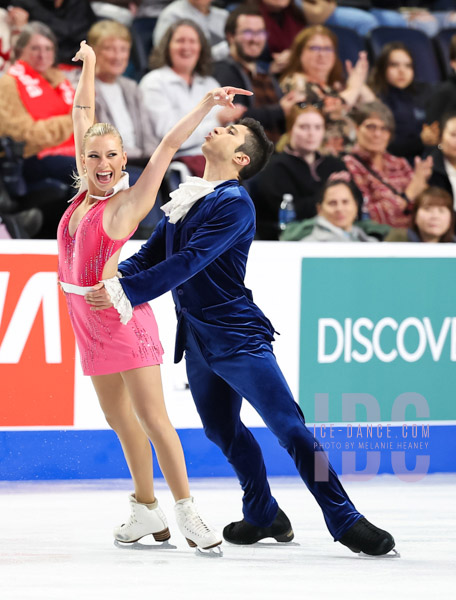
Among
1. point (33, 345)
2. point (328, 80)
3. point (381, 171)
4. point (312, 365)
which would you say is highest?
point (328, 80)

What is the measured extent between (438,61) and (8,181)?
3.09m

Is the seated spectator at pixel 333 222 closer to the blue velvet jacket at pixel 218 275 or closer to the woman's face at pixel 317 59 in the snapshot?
the woman's face at pixel 317 59

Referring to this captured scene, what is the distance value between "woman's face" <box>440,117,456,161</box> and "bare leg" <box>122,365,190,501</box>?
3560mm

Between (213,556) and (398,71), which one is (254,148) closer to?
(213,556)

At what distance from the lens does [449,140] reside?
6.47 metres

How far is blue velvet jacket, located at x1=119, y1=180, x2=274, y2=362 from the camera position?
11.0 ft

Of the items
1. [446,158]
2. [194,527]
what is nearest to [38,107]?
[446,158]

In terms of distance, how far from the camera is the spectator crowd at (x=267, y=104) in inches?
220

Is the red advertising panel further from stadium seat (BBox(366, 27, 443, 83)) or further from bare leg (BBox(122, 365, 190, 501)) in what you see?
stadium seat (BBox(366, 27, 443, 83))

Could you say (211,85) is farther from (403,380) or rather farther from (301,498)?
(301,498)

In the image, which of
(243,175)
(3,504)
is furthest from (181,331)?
(3,504)

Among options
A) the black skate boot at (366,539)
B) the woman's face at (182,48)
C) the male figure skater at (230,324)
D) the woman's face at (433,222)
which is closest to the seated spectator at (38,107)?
the woman's face at (182,48)

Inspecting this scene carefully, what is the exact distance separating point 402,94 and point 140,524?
3.91 metres

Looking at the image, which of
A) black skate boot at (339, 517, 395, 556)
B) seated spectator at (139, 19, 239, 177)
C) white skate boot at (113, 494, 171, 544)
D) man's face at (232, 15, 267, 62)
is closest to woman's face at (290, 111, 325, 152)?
seated spectator at (139, 19, 239, 177)
